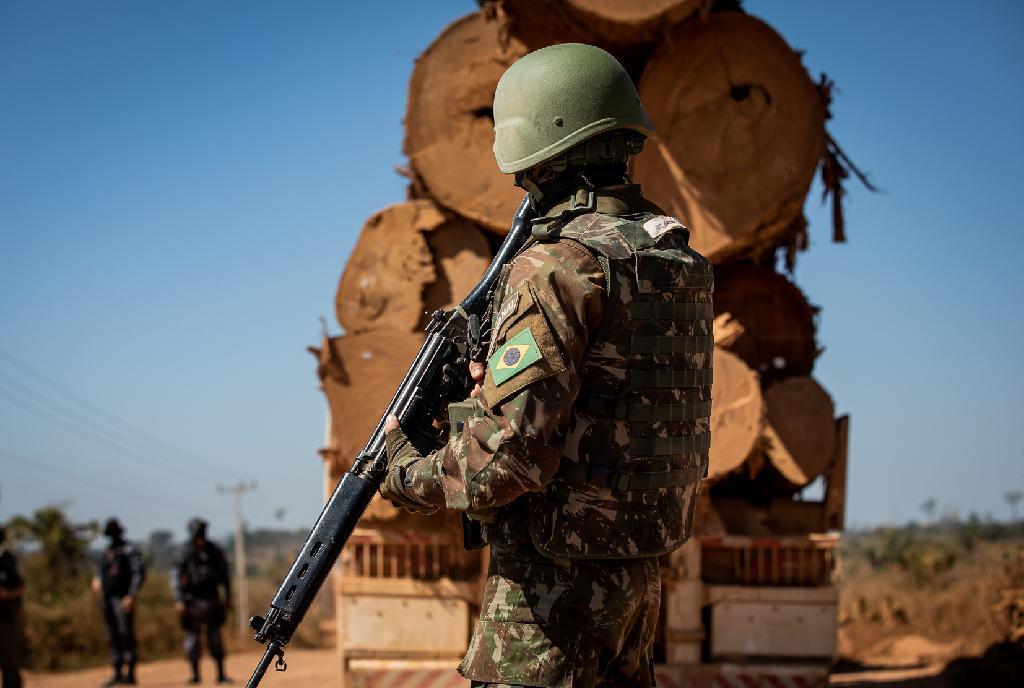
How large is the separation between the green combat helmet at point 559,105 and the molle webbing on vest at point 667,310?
41 cm

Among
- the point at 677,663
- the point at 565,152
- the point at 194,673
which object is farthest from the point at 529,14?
the point at 194,673

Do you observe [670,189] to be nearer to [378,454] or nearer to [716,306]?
[716,306]

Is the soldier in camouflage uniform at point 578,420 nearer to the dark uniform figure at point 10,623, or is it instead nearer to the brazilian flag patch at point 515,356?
the brazilian flag patch at point 515,356

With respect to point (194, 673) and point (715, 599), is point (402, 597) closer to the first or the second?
point (715, 599)

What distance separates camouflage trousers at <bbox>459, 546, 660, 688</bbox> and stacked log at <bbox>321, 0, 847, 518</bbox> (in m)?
2.74

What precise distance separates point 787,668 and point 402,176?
306 centimetres

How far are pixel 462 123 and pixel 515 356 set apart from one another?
129 inches

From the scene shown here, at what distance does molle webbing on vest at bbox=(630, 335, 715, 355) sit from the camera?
256 cm

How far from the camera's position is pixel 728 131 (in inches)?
210

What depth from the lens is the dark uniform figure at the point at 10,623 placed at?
315 inches

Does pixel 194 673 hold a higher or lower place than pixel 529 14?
lower

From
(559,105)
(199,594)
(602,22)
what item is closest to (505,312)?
(559,105)

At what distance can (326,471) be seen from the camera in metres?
5.56

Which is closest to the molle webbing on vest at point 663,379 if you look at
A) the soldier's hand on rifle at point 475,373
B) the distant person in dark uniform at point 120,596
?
the soldier's hand on rifle at point 475,373
